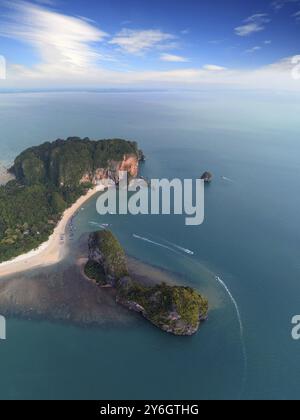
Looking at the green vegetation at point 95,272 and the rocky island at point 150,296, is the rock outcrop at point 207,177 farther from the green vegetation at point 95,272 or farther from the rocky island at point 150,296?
the green vegetation at point 95,272

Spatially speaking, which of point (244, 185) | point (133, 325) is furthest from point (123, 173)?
point (133, 325)

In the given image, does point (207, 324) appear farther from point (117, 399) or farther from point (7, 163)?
point (7, 163)

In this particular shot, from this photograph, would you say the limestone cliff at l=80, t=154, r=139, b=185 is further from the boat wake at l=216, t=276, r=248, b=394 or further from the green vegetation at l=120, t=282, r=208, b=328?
the green vegetation at l=120, t=282, r=208, b=328

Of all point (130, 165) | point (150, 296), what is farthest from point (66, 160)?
point (150, 296)

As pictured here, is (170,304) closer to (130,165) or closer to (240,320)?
(240,320)

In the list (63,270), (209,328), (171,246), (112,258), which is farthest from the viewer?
(171,246)

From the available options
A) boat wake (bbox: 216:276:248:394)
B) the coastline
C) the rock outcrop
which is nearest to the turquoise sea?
boat wake (bbox: 216:276:248:394)

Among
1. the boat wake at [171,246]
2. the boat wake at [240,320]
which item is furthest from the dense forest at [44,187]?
the boat wake at [240,320]
